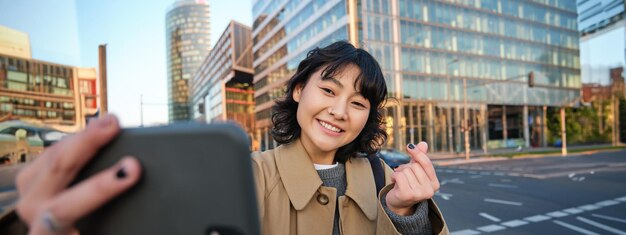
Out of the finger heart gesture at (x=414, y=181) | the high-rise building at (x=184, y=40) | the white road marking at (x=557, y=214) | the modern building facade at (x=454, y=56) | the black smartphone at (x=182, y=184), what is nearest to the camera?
the black smartphone at (x=182, y=184)

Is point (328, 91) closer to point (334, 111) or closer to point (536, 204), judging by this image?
point (334, 111)

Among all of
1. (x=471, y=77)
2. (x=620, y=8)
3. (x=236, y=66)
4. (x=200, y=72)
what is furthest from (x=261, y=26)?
(x=620, y=8)

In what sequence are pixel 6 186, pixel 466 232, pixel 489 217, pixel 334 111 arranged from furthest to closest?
pixel 489 217 → pixel 466 232 → pixel 334 111 → pixel 6 186

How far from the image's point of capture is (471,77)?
3061 centimetres

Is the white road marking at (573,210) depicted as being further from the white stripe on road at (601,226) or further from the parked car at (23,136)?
the parked car at (23,136)

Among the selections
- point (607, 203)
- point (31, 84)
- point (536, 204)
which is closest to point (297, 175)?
point (31, 84)

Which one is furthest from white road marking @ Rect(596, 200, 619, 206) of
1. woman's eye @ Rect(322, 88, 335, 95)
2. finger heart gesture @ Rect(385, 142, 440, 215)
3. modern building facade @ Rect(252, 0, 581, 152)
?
modern building facade @ Rect(252, 0, 581, 152)

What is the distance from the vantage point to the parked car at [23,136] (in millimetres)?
792

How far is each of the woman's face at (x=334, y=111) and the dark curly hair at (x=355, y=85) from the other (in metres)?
0.04

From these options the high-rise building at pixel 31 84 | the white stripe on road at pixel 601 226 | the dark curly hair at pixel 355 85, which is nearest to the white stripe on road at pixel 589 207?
the white stripe on road at pixel 601 226

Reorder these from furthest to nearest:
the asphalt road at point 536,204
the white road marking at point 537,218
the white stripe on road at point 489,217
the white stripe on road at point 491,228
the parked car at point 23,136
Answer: the white stripe on road at point 489,217
the white road marking at point 537,218
the asphalt road at point 536,204
the white stripe on road at point 491,228
the parked car at point 23,136

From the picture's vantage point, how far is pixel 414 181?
3.61 feet

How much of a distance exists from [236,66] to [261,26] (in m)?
8.53

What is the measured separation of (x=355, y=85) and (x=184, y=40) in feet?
85.4
